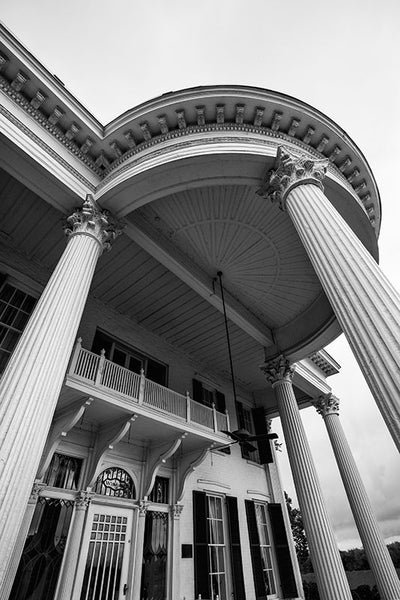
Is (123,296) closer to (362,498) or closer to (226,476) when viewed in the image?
(226,476)

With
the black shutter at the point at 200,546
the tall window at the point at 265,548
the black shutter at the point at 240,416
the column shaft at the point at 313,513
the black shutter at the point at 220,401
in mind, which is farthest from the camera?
the black shutter at the point at 240,416

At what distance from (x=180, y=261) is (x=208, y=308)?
7.89ft

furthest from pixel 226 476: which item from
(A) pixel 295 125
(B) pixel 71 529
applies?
(A) pixel 295 125

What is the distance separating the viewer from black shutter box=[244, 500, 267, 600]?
8.47 metres

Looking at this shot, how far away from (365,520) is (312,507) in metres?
3.89

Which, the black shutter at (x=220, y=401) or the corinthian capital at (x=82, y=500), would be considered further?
the black shutter at (x=220, y=401)

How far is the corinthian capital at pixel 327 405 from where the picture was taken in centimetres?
1171

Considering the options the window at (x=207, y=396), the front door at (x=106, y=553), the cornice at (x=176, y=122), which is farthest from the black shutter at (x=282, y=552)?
the cornice at (x=176, y=122)

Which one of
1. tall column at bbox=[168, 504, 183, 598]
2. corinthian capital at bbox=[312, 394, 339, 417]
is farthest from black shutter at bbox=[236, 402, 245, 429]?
tall column at bbox=[168, 504, 183, 598]

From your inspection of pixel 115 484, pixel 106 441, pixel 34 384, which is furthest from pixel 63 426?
pixel 34 384

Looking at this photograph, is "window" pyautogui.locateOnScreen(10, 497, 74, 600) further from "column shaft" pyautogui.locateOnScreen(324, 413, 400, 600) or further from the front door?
"column shaft" pyautogui.locateOnScreen(324, 413, 400, 600)

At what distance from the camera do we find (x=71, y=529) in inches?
219

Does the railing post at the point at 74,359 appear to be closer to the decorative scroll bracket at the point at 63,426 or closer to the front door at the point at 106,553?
the decorative scroll bracket at the point at 63,426

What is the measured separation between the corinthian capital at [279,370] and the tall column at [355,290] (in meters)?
5.65
